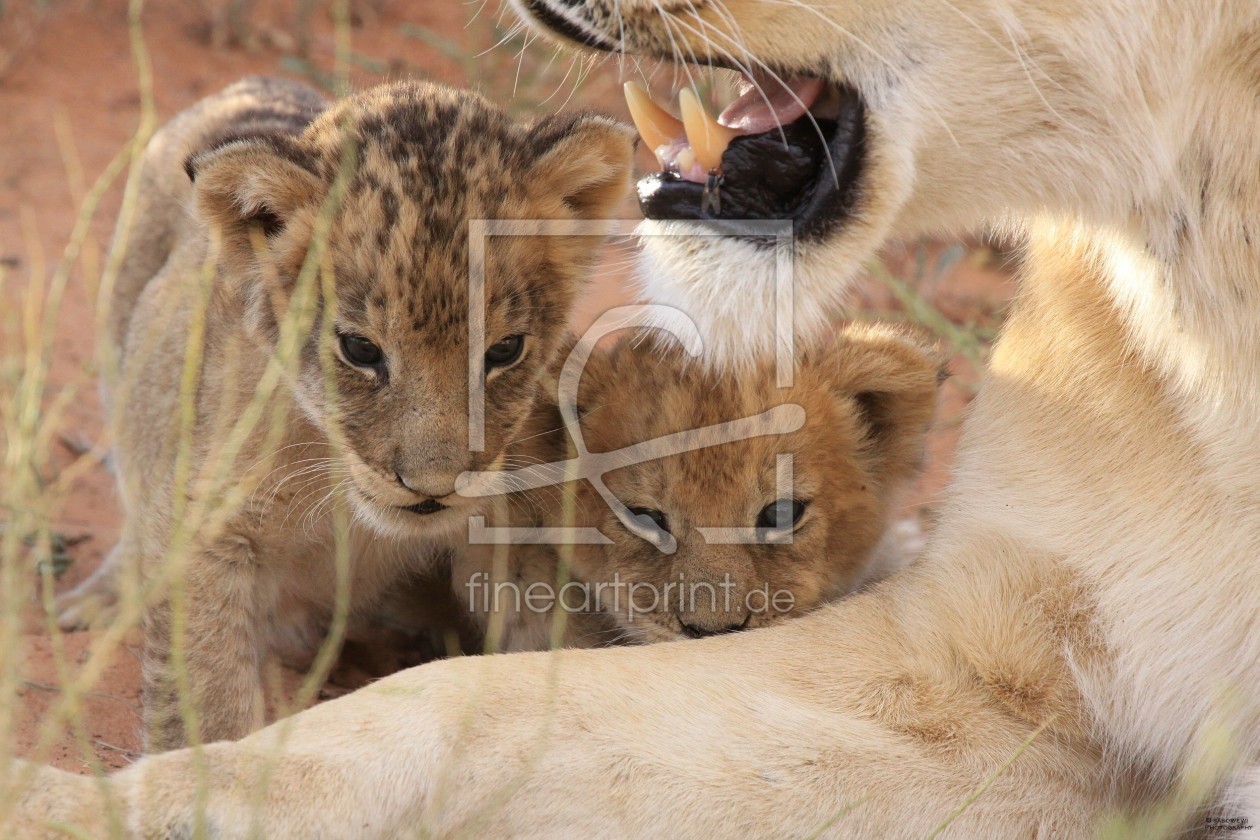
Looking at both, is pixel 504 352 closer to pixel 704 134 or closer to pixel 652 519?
pixel 652 519

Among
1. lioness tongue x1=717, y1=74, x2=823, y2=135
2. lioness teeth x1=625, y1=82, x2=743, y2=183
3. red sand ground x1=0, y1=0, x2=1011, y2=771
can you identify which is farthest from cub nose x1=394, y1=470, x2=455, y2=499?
red sand ground x1=0, y1=0, x2=1011, y2=771

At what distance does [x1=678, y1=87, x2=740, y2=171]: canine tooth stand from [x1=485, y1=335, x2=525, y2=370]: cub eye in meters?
0.52

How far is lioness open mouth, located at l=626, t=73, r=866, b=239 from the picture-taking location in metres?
2.20

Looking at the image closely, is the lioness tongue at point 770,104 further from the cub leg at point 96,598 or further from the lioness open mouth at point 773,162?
the cub leg at point 96,598

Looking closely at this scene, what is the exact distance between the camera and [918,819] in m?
A: 2.25

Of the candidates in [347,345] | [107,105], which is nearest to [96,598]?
[347,345]

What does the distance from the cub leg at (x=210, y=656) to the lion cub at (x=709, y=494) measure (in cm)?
43

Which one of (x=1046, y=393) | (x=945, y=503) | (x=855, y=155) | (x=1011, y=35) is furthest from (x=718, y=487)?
(x=1011, y=35)

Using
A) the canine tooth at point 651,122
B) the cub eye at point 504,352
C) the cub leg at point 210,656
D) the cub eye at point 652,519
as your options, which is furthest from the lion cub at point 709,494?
the canine tooth at point 651,122

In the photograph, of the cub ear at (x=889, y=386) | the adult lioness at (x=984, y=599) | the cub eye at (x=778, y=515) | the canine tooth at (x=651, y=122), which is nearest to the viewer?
the adult lioness at (x=984, y=599)

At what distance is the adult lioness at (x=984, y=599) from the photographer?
82.7 inches

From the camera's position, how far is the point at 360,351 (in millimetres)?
2557

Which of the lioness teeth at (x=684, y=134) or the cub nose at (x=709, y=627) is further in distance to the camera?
the cub nose at (x=709, y=627)

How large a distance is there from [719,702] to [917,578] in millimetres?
412
